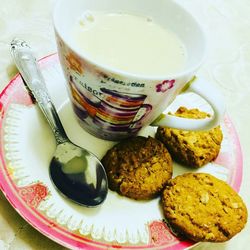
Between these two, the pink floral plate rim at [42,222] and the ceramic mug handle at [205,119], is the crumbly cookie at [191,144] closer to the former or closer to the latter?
the ceramic mug handle at [205,119]

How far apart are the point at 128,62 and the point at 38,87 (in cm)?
19

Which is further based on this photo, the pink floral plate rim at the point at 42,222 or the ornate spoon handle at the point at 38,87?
the ornate spoon handle at the point at 38,87

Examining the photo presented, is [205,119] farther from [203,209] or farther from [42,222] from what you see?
[42,222]

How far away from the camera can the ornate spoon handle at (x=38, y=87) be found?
739 mm

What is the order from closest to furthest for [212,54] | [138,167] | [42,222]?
[42,222] < [138,167] < [212,54]

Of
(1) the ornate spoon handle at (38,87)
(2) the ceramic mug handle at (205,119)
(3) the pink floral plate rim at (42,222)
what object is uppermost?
(2) the ceramic mug handle at (205,119)

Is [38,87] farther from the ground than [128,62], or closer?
closer

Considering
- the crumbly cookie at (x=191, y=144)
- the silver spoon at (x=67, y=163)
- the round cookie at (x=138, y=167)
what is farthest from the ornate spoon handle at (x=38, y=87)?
the crumbly cookie at (x=191, y=144)

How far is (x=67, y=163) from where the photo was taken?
70cm

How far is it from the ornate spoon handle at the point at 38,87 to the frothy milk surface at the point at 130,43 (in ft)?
0.40

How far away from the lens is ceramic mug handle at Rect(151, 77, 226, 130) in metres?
0.68

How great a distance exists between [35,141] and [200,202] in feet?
1.03

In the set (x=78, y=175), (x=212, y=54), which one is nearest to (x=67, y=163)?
(x=78, y=175)

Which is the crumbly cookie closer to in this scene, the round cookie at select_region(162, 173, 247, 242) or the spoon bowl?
the round cookie at select_region(162, 173, 247, 242)
